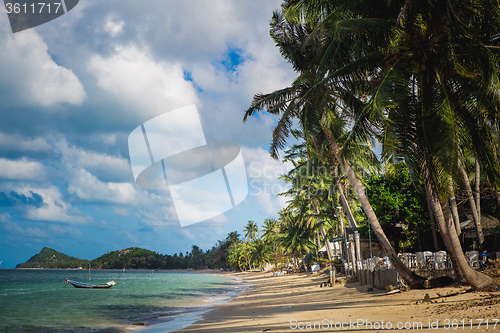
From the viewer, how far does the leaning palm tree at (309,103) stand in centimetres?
1070

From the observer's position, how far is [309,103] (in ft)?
37.8

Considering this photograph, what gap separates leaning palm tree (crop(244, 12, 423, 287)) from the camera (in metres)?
10.7

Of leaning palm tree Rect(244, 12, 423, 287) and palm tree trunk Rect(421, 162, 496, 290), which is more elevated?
leaning palm tree Rect(244, 12, 423, 287)

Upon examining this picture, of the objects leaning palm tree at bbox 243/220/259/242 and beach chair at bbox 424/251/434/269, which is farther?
leaning palm tree at bbox 243/220/259/242

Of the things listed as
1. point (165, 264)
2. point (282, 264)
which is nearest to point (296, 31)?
point (282, 264)

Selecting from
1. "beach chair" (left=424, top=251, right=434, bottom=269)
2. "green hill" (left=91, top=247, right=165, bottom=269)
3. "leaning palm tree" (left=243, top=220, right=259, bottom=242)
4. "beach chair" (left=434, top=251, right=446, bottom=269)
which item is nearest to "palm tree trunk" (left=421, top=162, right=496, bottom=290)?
"beach chair" (left=424, top=251, right=434, bottom=269)

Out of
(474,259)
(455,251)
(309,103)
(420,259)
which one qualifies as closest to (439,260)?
(420,259)

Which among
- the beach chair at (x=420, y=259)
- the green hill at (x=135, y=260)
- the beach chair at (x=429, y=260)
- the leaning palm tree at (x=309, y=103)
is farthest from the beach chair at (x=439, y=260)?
the green hill at (x=135, y=260)

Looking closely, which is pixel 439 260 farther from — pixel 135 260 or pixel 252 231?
pixel 135 260

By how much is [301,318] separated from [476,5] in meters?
8.15

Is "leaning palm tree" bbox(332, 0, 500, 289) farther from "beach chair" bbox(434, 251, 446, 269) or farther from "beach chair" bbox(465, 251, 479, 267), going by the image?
"beach chair" bbox(465, 251, 479, 267)

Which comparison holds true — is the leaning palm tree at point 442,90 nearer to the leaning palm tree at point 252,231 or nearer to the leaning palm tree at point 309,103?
the leaning palm tree at point 309,103

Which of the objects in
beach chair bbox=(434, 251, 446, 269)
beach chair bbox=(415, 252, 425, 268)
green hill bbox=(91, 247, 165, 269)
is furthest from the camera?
green hill bbox=(91, 247, 165, 269)

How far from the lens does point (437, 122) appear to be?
7.06m
